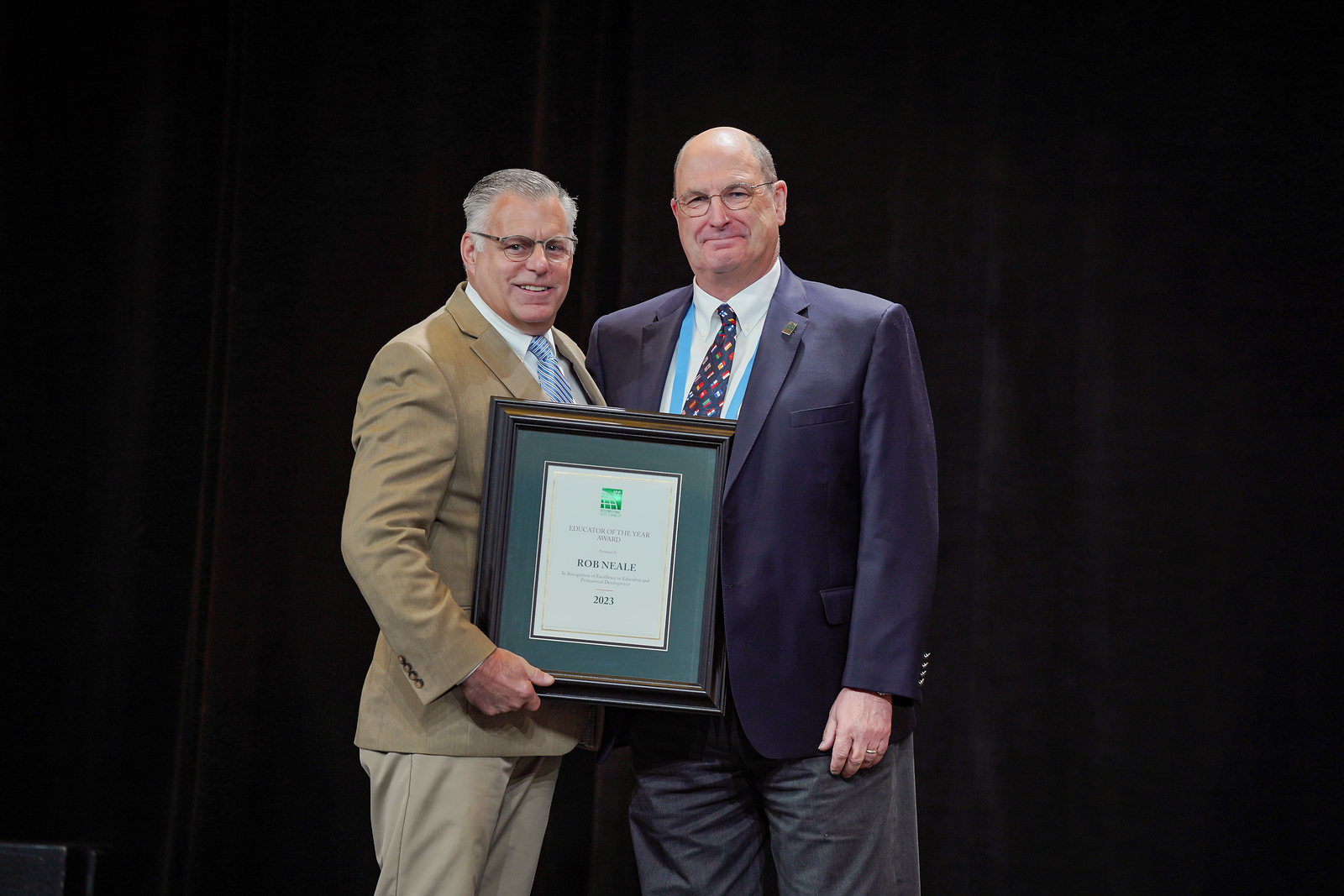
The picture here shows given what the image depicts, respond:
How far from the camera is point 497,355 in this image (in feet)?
6.31

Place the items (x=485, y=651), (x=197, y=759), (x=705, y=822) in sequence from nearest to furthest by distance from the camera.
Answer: (x=485, y=651), (x=705, y=822), (x=197, y=759)

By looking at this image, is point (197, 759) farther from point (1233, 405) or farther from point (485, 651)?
point (1233, 405)

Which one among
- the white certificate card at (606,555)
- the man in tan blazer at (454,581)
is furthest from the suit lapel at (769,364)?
the man in tan blazer at (454,581)

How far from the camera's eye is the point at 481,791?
1.84 metres

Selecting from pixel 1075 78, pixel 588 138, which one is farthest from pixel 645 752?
pixel 1075 78

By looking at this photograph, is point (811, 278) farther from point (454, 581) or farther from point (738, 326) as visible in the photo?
point (454, 581)

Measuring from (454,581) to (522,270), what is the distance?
1.87 feet

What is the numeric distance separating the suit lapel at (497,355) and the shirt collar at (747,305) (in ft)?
1.11

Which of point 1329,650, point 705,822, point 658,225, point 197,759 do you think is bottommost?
point 197,759

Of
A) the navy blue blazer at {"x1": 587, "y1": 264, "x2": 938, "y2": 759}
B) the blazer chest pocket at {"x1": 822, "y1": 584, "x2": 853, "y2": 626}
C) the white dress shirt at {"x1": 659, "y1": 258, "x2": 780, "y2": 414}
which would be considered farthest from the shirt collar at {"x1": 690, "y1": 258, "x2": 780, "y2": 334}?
the blazer chest pocket at {"x1": 822, "y1": 584, "x2": 853, "y2": 626}

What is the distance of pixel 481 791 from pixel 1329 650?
226cm

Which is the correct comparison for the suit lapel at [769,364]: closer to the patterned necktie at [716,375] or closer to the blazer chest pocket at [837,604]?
the patterned necktie at [716,375]

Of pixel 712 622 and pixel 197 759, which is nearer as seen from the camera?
pixel 712 622

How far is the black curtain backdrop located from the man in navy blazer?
859 mm
